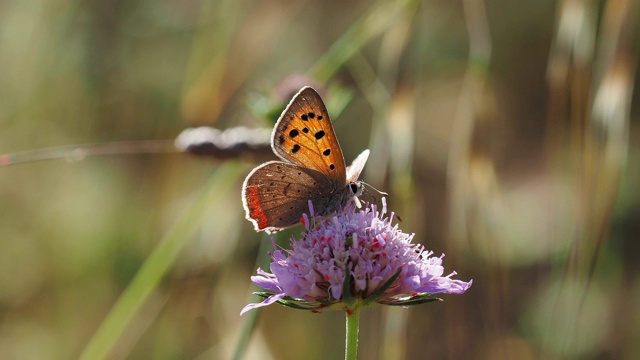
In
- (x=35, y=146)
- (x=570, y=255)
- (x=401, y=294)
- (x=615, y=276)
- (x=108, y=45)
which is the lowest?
(x=401, y=294)

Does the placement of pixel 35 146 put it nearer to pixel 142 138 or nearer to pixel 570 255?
pixel 142 138

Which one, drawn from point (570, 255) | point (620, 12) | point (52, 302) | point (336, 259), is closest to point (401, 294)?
point (336, 259)

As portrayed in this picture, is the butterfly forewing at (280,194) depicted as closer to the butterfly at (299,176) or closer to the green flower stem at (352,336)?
the butterfly at (299,176)

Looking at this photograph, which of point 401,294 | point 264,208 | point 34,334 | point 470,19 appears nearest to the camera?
point 401,294

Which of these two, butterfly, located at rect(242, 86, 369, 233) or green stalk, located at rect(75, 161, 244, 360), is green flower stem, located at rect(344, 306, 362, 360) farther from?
green stalk, located at rect(75, 161, 244, 360)

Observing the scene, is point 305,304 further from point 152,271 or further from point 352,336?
point 152,271

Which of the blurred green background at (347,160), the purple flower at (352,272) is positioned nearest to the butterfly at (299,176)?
the purple flower at (352,272)

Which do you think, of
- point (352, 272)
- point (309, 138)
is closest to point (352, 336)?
point (352, 272)

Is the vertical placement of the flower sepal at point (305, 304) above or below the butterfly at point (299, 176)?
below
